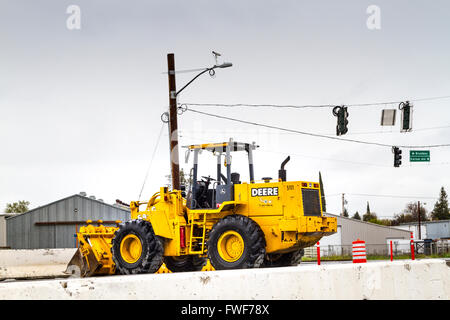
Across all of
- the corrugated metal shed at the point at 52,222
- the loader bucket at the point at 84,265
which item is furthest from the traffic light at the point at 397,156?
the corrugated metal shed at the point at 52,222

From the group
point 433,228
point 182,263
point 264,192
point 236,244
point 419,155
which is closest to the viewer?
point 236,244

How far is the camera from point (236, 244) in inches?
541

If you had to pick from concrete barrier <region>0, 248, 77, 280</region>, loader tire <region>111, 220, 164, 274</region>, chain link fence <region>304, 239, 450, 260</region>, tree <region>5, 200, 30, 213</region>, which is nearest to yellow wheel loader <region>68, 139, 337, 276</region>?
loader tire <region>111, 220, 164, 274</region>

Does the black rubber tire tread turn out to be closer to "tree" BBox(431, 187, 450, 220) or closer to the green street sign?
the green street sign

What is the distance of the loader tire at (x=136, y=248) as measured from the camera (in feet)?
47.6

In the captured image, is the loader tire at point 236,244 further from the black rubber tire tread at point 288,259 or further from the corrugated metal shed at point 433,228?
the corrugated metal shed at point 433,228

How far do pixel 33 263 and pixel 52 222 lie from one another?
27806 millimetres

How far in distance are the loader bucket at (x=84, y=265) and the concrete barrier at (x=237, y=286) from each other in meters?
8.67

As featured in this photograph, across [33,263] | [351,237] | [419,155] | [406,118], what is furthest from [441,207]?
[33,263]

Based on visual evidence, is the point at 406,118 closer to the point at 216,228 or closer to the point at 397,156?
the point at 397,156

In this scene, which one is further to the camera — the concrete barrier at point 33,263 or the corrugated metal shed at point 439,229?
the corrugated metal shed at point 439,229

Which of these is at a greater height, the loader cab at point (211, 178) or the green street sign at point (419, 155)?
the green street sign at point (419, 155)
